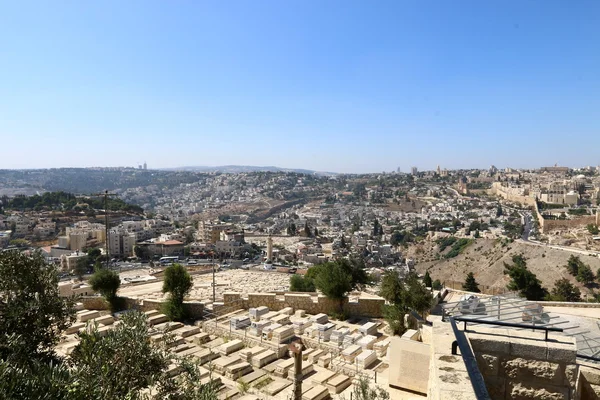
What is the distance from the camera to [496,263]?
3675 cm

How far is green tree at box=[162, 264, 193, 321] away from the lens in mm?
11898

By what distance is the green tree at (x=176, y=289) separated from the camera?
11.9 metres

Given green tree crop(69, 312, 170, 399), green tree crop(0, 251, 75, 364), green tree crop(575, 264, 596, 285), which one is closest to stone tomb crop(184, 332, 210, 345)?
green tree crop(0, 251, 75, 364)

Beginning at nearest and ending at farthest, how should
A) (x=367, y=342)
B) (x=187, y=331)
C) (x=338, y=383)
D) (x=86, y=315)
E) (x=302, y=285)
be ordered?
(x=338, y=383), (x=367, y=342), (x=187, y=331), (x=86, y=315), (x=302, y=285)

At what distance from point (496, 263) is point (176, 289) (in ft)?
110

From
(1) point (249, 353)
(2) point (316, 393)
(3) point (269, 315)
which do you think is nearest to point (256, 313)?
(3) point (269, 315)

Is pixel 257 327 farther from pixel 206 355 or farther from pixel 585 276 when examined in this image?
pixel 585 276

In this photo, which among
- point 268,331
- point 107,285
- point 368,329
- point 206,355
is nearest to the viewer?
point 206,355

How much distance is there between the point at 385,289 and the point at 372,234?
67.4 m

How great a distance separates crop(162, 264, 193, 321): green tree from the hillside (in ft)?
71.2

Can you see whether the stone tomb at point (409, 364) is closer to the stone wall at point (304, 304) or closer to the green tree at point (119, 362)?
the green tree at point (119, 362)

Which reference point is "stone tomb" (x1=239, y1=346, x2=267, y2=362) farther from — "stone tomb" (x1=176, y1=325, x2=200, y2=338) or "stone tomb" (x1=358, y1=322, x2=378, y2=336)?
"stone tomb" (x1=358, y1=322, x2=378, y2=336)

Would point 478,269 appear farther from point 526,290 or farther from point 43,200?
point 43,200

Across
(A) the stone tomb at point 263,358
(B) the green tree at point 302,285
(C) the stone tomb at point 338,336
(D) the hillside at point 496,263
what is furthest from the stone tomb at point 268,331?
(D) the hillside at point 496,263
